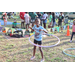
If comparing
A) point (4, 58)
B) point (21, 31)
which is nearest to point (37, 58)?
point (4, 58)

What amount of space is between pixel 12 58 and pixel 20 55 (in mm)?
430

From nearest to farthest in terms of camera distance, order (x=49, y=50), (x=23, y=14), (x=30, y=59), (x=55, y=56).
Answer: (x=30, y=59) < (x=55, y=56) < (x=49, y=50) < (x=23, y=14)

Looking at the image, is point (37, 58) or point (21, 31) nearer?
point (37, 58)

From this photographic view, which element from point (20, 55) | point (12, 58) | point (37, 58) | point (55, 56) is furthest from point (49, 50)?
point (12, 58)

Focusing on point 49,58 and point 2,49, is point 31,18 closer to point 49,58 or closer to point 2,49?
point 2,49

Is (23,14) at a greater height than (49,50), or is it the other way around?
(23,14)

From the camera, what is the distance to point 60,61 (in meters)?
4.45

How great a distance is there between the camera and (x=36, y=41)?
166 inches

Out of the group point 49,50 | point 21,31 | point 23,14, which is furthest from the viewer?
point 23,14

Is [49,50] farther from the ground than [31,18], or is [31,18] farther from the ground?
[31,18]

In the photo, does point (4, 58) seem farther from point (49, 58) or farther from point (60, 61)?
point (60, 61)

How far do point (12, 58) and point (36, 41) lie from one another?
4.38 ft

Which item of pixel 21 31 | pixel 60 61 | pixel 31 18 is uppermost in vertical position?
pixel 31 18

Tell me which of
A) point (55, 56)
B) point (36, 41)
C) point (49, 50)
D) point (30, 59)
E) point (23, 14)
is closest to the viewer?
point (36, 41)
